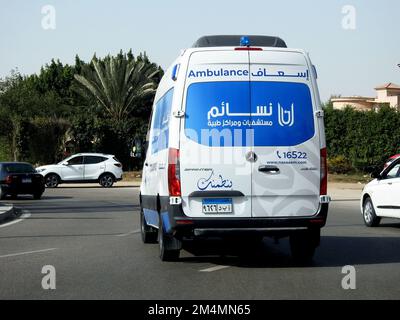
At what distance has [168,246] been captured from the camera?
1148 centimetres

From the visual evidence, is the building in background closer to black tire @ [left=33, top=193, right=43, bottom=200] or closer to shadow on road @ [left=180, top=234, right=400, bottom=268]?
black tire @ [left=33, top=193, right=43, bottom=200]

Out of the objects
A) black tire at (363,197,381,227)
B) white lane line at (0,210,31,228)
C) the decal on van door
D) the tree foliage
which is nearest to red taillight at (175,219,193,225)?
the decal on van door

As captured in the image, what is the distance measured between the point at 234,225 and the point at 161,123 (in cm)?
215

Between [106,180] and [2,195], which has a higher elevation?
[2,195]

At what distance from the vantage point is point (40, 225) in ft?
61.8

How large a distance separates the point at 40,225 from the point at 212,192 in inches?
360

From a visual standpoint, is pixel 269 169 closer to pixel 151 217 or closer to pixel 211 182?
pixel 211 182

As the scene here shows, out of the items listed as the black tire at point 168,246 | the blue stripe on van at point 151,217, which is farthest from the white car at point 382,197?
the black tire at point 168,246

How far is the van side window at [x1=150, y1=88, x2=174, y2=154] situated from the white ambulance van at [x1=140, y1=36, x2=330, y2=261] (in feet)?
0.69

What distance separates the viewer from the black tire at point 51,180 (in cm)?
3966

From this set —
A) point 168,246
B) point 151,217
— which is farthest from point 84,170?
point 168,246

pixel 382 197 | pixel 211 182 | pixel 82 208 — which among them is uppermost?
pixel 211 182

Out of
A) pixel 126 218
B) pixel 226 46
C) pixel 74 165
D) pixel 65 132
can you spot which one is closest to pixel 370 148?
pixel 74 165

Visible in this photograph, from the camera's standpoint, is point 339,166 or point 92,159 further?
point 339,166
